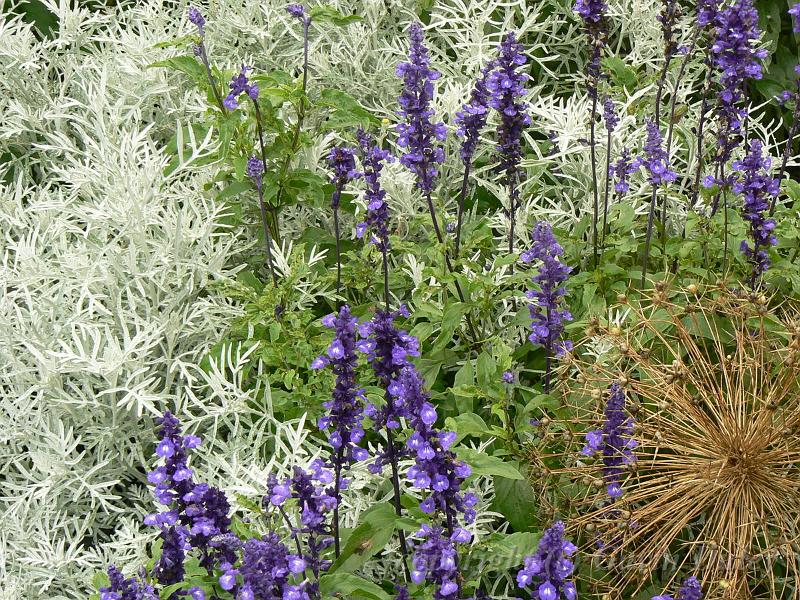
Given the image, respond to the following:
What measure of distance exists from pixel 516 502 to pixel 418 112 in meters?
1.11

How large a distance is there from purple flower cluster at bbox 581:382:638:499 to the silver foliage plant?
1.33ft

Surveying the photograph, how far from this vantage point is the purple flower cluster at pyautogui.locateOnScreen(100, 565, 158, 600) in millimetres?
1849

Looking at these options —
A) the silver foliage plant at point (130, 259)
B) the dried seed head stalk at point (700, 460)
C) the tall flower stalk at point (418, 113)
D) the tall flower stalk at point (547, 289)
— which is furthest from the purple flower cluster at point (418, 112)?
the dried seed head stalk at point (700, 460)

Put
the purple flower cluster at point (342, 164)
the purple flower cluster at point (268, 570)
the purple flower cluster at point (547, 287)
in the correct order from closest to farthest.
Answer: the purple flower cluster at point (268, 570), the purple flower cluster at point (547, 287), the purple flower cluster at point (342, 164)

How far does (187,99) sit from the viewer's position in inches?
147

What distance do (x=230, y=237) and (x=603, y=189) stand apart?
1.36 metres

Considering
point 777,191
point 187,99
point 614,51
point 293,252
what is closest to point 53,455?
point 293,252

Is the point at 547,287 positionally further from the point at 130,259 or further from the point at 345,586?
the point at 130,259

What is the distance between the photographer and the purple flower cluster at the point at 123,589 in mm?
1849

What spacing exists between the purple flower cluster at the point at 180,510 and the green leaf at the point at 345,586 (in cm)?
26

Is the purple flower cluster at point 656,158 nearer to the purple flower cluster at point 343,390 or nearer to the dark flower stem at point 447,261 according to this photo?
the dark flower stem at point 447,261

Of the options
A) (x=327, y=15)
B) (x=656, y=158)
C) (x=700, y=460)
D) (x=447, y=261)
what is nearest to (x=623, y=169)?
(x=656, y=158)

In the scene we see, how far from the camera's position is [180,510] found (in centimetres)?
218

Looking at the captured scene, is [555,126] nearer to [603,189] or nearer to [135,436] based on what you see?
[603,189]
